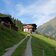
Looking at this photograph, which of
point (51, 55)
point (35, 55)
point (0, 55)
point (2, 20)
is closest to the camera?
point (0, 55)

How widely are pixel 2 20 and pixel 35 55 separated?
67927 millimetres

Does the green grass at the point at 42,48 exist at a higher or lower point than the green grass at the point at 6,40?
lower

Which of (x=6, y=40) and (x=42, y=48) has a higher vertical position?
(x=6, y=40)

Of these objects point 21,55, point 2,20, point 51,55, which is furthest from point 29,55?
point 2,20

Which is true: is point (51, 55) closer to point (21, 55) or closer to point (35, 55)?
point (35, 55)

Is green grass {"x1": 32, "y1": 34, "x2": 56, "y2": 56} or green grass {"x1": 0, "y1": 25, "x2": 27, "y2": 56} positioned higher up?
green grass {"x1": 0, "y1": 25, "x2": 27, "y2": 56}

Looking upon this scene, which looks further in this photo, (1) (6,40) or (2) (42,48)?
(1) (6,40)

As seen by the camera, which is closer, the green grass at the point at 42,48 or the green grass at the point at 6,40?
the green grass at the point at 42,48

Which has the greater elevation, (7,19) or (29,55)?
(7,19)

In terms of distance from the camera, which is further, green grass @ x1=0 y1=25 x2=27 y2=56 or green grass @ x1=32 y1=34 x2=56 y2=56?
green grass @ x1=0 y1=25 x2=27 y2=56

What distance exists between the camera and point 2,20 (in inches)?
4144

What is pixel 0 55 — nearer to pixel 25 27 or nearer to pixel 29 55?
pixel 29 55

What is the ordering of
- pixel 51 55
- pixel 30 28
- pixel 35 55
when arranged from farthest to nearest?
1. pixel 30 28
2. pixel 51 55
3. pixel 35 55

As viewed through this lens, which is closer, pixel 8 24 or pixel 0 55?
pixel 0 55
